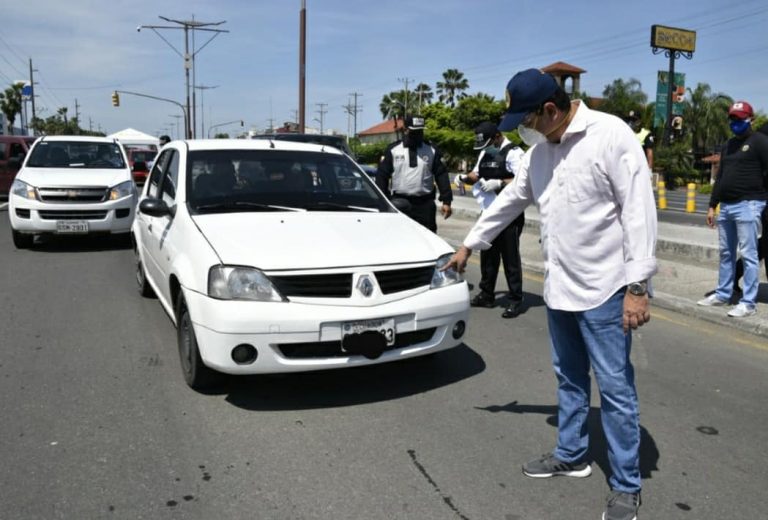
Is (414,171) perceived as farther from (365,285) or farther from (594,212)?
(594,212)

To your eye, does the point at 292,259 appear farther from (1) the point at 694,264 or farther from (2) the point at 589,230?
(1) the point at 694,264

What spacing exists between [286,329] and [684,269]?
22.3ft

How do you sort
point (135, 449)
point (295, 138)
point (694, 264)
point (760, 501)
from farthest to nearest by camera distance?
point (295, 138) < point (694, 264) < point (135, 449) < point (760, 501)

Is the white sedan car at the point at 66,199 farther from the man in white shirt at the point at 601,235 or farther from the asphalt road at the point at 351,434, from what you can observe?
the man in white shirt at the point at 601,235

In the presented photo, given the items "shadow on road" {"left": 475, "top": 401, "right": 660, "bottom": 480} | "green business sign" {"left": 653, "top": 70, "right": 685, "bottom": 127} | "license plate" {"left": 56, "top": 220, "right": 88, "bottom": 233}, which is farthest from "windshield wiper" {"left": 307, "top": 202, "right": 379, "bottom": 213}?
"green business sign" {"left": 653, "top": 70, "right": 685, "bottom": 127}

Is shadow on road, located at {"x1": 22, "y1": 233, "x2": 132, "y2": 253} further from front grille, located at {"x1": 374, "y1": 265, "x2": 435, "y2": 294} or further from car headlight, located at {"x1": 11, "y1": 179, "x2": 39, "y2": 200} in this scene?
front grille, located at {"x1": 374, "y1": 265, "x2": 435, "y2": 294}

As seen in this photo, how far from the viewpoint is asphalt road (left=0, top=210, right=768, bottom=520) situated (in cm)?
297

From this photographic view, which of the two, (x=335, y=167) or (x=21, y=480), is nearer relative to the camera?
(x=21, y=480)

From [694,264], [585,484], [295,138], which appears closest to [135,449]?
[585,484]

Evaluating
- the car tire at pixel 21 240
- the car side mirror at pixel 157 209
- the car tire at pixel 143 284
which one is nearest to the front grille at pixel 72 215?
the car tire at pixel 21 240

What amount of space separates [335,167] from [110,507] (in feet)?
10.9

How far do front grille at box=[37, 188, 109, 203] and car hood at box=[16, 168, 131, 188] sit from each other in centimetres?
7

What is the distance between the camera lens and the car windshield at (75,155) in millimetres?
10961

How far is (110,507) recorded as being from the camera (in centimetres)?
290
